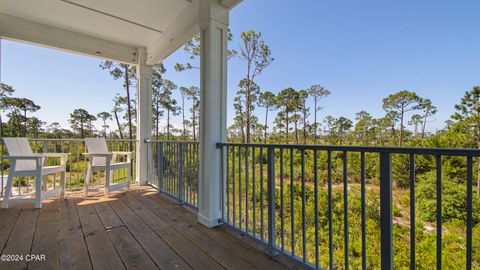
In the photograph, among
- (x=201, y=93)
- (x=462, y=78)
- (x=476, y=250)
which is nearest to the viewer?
(x=201, y=93)

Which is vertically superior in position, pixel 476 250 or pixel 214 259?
pixel 214 259

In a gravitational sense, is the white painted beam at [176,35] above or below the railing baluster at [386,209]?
above

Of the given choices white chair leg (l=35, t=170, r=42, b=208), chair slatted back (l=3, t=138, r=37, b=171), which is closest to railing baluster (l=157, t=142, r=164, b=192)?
white chair leg (l=35, t=170, r=42, b=208)

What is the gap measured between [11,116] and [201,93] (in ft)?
46.5

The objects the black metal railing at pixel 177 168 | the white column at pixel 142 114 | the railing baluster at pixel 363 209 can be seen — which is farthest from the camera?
the white column at pixel 142 114

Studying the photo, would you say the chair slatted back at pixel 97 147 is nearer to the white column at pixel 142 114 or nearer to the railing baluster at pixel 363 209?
the white column at pixel 142 114

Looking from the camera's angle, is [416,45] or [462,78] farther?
[416,45]

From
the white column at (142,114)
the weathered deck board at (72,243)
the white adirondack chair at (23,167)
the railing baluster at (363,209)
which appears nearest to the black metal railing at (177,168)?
→ the white column at (142,114)


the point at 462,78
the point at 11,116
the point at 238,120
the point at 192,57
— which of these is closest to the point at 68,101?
the point at 11,116

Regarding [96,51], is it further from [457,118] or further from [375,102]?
[375,102]

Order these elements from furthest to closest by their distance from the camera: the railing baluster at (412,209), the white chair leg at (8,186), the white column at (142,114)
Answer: the white column at (142,114), the white chair leg at (8,186), the railing baluster at (412,209)

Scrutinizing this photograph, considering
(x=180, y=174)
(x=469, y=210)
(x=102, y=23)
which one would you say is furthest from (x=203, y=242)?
(x=102, y=23)

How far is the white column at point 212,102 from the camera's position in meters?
2.16

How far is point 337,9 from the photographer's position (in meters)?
11.6
